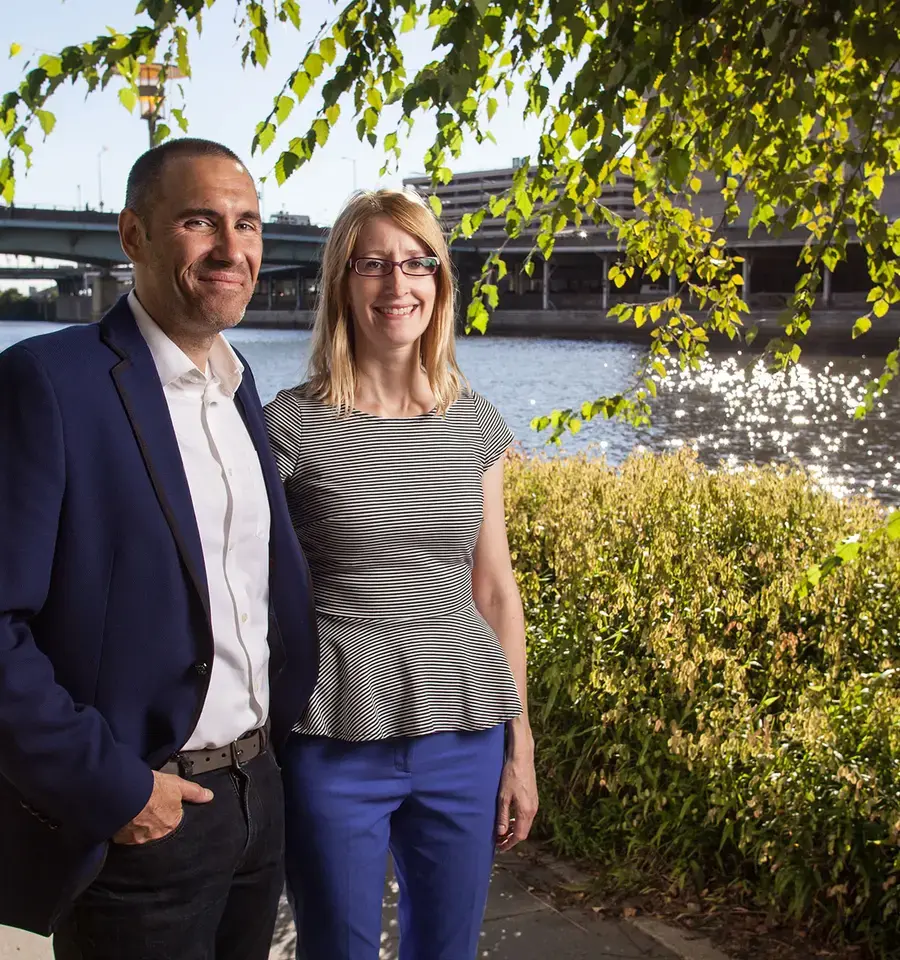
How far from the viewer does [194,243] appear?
76.7 inches

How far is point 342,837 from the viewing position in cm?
228

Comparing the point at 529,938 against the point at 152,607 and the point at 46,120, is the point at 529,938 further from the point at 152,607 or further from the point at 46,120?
the point at 46,120

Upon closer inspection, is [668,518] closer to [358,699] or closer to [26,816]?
[358,699]

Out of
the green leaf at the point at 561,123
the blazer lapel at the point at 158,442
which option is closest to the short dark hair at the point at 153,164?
the blazer lapel at the point at 158,442

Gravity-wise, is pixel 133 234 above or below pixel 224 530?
above

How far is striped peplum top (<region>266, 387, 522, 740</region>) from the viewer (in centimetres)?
230

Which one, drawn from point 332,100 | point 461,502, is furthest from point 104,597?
point 332,100

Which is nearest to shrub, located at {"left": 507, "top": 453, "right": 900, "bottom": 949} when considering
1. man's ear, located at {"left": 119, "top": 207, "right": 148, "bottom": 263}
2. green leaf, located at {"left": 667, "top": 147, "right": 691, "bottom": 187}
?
green leaf, located at {"left": 667, "top": 147, "right": 691, "bottom": 187}

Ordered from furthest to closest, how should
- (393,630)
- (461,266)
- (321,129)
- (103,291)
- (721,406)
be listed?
Result: (461,266)
(103,291)
(721,406)
(321,129)
(393,630)

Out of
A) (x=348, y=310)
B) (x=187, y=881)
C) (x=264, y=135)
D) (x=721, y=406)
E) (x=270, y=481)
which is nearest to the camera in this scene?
(x=187, y=881)

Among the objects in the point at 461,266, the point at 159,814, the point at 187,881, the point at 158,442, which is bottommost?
the point at 187,881

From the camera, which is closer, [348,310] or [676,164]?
[348,310]

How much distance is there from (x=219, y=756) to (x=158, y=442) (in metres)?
0.56

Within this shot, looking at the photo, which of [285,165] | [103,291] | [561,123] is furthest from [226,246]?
[103,291]
